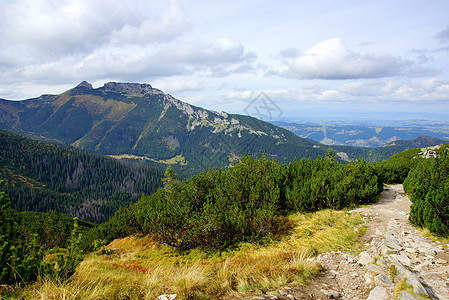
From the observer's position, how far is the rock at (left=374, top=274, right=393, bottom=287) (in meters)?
5.01

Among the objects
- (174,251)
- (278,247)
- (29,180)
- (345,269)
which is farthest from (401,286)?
(29,180)

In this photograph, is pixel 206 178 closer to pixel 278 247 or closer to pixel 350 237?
pixel 278 247

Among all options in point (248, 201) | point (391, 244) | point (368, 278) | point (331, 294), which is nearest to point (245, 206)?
point (248, 201)

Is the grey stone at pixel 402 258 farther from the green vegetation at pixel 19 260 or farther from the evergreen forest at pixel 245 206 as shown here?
the green vegetation at pixel 19 260

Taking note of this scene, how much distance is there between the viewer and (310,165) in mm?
16781

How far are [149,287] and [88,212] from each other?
170m

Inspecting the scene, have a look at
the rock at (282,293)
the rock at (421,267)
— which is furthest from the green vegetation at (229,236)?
the rock at (421,267)

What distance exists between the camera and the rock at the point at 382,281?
16.4ft

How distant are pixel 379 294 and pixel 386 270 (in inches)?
52.3

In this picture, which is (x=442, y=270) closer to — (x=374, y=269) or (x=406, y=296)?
(x=374, y=269)

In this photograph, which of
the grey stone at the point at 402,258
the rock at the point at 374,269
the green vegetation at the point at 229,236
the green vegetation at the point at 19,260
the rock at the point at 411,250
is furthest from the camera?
the rock at the point at 411,250

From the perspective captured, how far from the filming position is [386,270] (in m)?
5.65

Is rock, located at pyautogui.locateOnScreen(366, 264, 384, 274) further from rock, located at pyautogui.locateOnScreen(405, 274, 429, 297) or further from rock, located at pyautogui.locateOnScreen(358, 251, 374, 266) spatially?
rock, located at pyautogui.locateOnScreen(405, 274, 429, 297)

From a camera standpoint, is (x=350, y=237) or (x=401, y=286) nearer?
(x=401, y=286)
